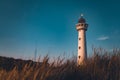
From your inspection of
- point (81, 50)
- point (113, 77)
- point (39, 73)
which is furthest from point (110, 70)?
point (81, 50)

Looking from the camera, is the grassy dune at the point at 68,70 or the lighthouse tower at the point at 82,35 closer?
the grassy dune at the point at 68,70

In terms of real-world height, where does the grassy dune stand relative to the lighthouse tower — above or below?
below

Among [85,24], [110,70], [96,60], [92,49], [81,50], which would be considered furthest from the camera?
[85,24]

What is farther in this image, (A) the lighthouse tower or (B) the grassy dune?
(A) the lighthouse tower

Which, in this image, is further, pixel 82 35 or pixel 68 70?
pixel 82 35

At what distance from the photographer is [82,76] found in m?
5.52

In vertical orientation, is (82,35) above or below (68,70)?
above

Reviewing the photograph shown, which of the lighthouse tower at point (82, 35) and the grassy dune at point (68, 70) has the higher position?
the lighthouse tower at point (82, 35)

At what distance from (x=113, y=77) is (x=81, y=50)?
27797 millimetres

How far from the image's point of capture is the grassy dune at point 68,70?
4.77 m

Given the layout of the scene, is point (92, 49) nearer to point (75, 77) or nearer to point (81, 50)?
point (75, 77)

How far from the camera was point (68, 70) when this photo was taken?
5.69 m

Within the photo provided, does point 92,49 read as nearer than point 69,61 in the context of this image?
No

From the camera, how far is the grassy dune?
4.77 metres
